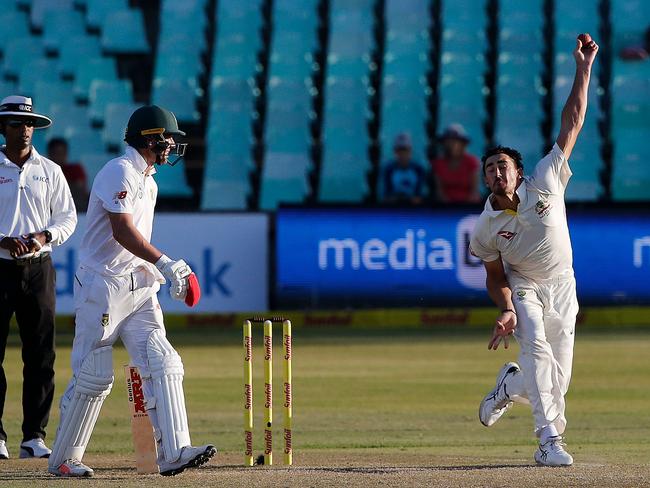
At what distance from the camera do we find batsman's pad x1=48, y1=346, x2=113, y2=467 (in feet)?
22.8

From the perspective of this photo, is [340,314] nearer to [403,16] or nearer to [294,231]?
[294,231]

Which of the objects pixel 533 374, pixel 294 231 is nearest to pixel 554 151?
pixel 533 374

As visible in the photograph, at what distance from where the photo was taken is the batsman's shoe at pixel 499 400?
303 inches

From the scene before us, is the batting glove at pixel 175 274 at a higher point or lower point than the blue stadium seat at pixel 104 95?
lower

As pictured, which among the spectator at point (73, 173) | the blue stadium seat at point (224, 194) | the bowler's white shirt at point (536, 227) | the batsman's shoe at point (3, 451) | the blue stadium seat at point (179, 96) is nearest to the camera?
the bowler's white shirt at point (536, 227)

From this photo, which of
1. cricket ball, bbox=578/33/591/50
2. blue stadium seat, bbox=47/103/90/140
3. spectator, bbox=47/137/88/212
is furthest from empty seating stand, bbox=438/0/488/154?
cricket ball, bbox=578/33/591/50

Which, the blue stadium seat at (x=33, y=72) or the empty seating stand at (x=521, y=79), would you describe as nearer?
the empty seating stand at (x=521, y=79)

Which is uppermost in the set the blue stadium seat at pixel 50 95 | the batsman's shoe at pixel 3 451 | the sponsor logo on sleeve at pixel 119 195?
the blue stadium seat at pixel 50 95

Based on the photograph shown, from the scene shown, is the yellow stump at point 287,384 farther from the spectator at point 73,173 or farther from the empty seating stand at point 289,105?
the empty seating stand at point 289,105

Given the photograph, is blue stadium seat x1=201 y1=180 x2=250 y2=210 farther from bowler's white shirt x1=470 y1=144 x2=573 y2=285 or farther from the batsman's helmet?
the batsman's helmet

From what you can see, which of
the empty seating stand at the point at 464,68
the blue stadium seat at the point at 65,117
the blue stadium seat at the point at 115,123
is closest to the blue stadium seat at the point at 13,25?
the blue stadium seat at the point at 65,117

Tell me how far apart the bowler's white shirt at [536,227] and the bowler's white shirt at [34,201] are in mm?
2332

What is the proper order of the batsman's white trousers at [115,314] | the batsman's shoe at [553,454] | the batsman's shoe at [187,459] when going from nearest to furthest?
the batsman's shoe at [187,459] → the batsman's white trousers at [115,314] → the batsman's shoe at [553,454]

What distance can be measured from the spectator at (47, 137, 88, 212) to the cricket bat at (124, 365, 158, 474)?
371 inches
